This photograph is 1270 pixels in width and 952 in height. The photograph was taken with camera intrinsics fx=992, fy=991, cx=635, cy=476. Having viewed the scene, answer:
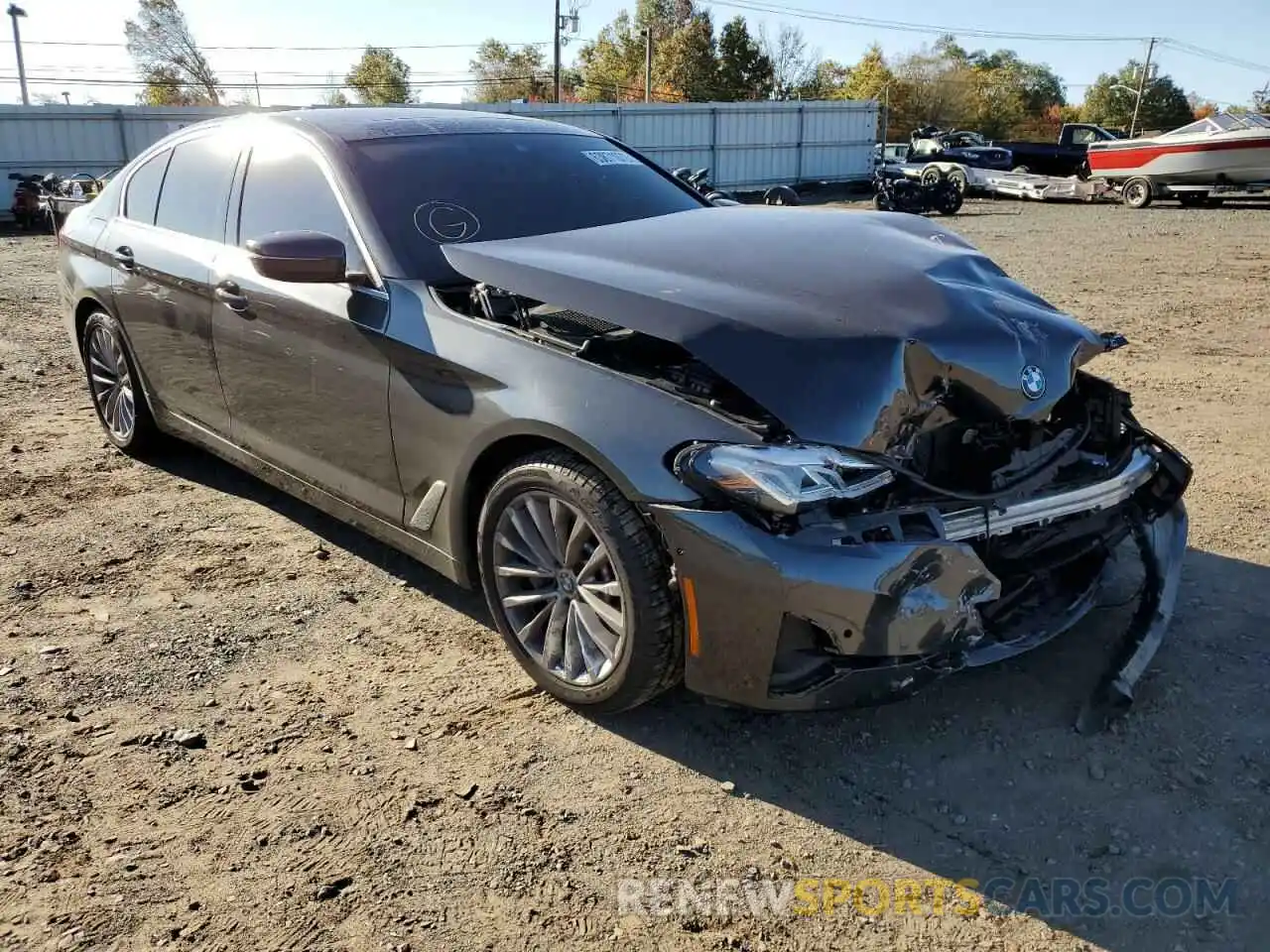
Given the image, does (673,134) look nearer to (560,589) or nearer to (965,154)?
(965,154)

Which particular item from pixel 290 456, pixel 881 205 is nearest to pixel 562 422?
pixel 290 456

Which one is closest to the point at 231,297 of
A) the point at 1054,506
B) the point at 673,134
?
the point at 1054,506

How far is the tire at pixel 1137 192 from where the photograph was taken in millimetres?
21656

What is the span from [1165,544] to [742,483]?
67.3 inches

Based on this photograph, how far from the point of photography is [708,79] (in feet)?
212

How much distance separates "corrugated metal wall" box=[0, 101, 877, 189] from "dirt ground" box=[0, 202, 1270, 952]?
1815 cm

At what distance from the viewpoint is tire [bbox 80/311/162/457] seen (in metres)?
4.91

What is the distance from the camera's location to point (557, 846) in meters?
2.47

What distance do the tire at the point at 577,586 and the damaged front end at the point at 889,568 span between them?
12cm

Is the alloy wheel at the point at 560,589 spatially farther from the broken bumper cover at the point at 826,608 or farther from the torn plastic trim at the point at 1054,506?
the torn plastic trim at the point at 1054,506

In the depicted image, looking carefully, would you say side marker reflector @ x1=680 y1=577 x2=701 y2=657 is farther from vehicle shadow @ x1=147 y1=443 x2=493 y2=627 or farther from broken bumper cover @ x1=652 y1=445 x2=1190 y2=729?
vehicle shadow @ x1=147 y1=443 x2=493 y2=627

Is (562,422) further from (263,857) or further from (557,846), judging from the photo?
(263,857)

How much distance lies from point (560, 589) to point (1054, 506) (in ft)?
4.70

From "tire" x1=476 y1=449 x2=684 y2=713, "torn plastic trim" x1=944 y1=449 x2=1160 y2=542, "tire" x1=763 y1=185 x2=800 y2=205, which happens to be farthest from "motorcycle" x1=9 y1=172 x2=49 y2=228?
"torn plastic trim" x1=944 y1=449 x2=1160 y2=542
